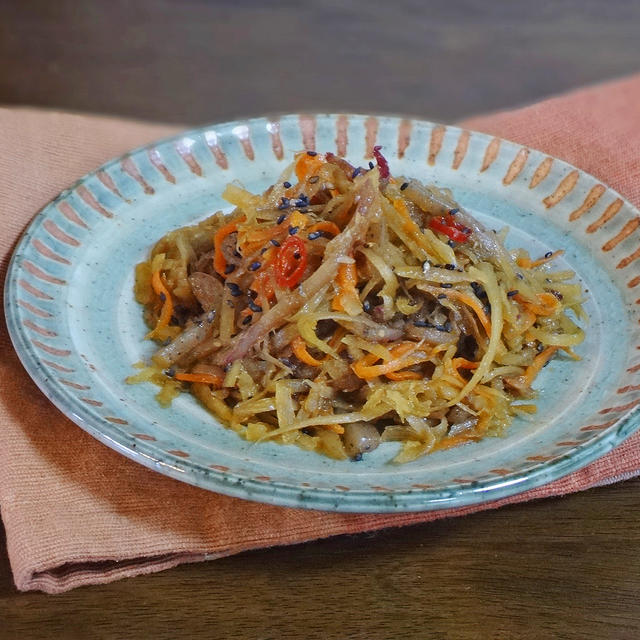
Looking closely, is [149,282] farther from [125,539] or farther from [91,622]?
[91,622]

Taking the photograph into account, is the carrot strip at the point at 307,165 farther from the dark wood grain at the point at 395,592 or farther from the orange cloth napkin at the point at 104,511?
the dark wood grain at the point at 395,592

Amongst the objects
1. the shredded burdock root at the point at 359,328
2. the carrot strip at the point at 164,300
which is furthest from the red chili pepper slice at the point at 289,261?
the carrot strip at the point at 164,300

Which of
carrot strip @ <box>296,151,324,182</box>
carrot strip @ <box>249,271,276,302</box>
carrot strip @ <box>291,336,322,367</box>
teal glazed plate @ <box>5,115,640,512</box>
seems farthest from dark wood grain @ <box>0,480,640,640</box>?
carrot strip @ <box>296,151,324,182</box>

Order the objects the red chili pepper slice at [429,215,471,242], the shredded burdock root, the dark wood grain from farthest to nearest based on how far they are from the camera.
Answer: the red chili pepper slice at [429,215,471,242] < the shredded burdock root < the dark wood grain

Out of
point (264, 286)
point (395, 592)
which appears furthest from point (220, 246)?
point (395, 592)

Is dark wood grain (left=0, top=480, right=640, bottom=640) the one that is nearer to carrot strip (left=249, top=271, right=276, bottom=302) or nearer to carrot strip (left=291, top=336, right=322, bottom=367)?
carrot strip (left=291, top=336, right=322, bottom=367)

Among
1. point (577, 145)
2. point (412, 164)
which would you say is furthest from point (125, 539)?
point (577, 145)

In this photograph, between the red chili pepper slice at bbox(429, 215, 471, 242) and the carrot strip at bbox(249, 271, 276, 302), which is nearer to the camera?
the carrot strip at bbox(249, 271, 276, 302)
